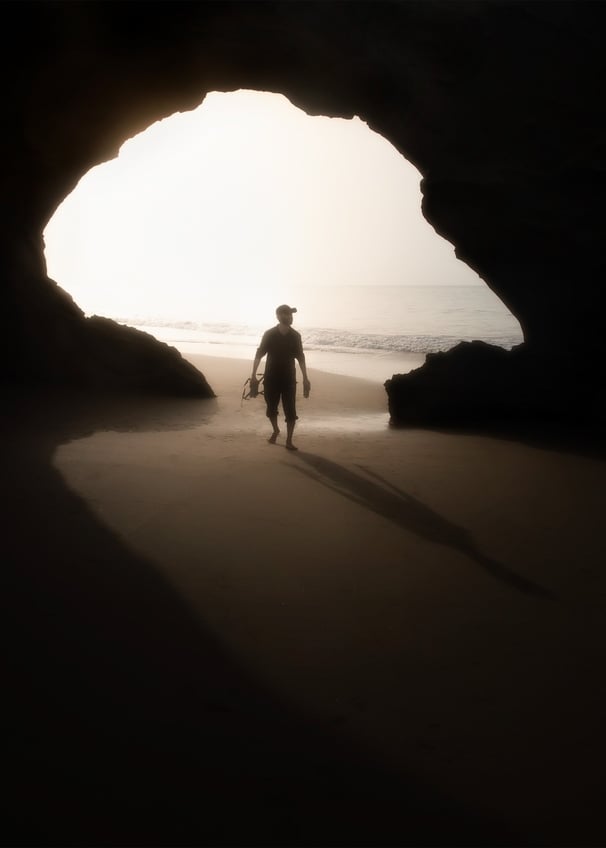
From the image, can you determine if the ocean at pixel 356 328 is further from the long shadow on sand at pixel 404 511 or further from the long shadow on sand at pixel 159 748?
the long shadow on sand at pixel 159 748

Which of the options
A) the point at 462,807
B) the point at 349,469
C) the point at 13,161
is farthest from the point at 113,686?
the point at 13,161

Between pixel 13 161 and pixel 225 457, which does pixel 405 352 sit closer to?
pixel 13 161

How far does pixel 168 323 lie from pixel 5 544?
27122 millimetres

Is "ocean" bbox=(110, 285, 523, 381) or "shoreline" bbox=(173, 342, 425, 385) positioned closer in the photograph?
"shoreline" bbox=(173, 342, 425, 385)

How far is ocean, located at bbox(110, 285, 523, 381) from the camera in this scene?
1914cm

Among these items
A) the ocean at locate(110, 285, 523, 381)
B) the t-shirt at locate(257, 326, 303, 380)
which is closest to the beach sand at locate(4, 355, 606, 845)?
the t-shirt at locate(257, 326, 303, 380)

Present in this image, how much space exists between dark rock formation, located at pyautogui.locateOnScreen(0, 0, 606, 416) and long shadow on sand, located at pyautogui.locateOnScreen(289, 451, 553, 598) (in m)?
3.92

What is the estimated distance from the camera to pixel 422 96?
8070mm

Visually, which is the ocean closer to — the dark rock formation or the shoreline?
the shoreline

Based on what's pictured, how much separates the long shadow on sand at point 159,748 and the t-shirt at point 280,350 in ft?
13.0

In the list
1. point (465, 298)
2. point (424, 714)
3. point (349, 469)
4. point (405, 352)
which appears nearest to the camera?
point (424, 714)

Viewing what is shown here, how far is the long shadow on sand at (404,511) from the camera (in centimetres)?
362

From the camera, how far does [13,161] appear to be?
9648 millimetres

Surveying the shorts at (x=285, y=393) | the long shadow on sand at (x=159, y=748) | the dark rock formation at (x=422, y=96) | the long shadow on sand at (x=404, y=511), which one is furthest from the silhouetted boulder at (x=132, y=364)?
the long shadow on sand at (x=159, y=748)
